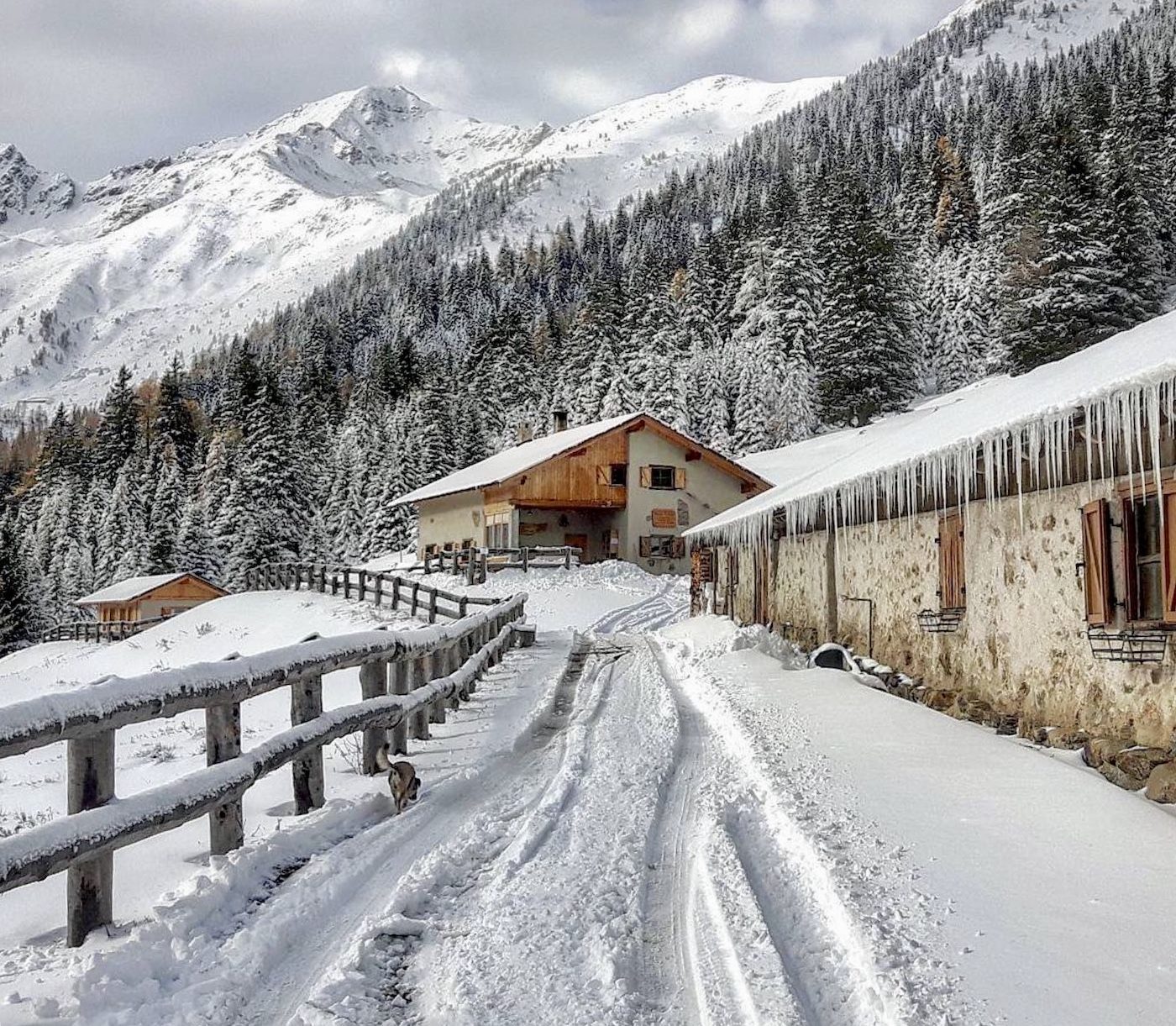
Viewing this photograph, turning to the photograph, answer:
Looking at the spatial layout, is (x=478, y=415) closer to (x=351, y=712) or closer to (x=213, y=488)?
(x=213, y=488)

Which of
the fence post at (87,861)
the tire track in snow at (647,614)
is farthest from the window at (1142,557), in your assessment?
the tire track in snow at (647,614)

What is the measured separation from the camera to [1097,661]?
23.5ft

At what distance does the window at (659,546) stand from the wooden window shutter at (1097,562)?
27.8 meters

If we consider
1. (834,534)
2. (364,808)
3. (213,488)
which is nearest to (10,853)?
(364,808)

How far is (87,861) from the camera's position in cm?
355

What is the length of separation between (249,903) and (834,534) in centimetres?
1074

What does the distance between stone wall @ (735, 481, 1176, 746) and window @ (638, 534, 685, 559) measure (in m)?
22.4

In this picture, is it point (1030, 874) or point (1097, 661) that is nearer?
point (1030, 874)

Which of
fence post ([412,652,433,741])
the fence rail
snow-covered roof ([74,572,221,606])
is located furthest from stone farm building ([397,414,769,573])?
fence post ([412,652,433,741])

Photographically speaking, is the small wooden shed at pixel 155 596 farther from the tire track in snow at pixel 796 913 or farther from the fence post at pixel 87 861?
the fence post at pixel 87 861

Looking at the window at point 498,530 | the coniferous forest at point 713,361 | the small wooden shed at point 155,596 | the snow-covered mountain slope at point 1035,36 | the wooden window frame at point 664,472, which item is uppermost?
the snow-covered mountain slope at point 1035,36

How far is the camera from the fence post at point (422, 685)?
7941 mm

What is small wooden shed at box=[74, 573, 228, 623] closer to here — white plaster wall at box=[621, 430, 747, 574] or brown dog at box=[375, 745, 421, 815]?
white plaster wall at box=[621, 430, 747, 574]

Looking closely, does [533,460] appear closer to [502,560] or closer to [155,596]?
[502,560]
